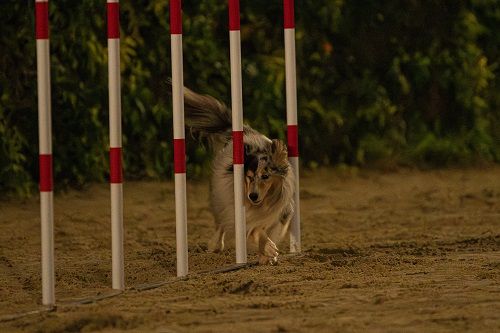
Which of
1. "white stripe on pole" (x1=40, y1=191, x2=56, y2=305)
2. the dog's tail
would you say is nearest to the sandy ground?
"white stripe on pole" (x1=40, y1=191, x2=56, y2=305)

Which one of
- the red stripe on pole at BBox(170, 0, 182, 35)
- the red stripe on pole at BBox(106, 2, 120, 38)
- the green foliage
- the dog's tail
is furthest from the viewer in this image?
the green foliage

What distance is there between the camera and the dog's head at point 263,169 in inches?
238

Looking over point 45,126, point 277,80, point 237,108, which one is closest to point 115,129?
point 45,126

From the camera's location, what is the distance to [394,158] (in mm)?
10086

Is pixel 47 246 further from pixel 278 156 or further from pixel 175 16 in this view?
pixel 278 156

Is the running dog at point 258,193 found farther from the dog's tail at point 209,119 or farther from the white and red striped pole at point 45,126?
the white and red striped pole at point 45,126

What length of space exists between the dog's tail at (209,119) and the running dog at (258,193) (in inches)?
1.3

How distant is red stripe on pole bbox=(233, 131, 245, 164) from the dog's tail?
2.33ft

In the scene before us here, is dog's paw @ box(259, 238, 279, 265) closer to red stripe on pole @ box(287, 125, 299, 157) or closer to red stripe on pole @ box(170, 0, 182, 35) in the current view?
red stripe on pole @ box(287, 125, 299, 157)

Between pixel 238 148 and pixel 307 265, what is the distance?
694 mm

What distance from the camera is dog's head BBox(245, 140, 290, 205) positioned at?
6.05 metres

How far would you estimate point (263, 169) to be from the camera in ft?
19.9

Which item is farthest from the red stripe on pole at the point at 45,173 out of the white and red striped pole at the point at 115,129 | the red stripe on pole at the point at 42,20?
the red stripe on pole at the point at 42,20

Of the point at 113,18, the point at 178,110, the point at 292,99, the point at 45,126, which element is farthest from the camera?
the point at 292,99
